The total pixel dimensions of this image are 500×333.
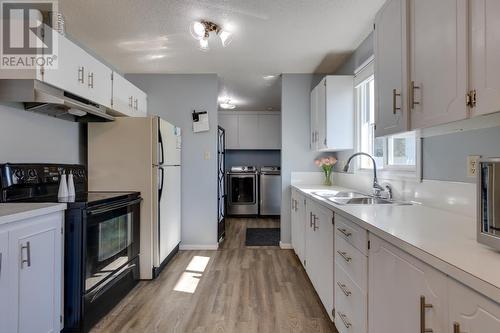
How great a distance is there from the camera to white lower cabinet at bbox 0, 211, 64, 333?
1.33 metres

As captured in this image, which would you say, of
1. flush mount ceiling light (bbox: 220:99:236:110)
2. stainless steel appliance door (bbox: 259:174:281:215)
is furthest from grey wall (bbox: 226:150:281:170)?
flush mount ceiling light (bbox: 220:99:236:110)

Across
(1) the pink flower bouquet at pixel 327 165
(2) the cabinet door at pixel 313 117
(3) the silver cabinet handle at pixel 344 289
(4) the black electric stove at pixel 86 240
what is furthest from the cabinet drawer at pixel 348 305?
(2) the cabinet door at pixel 313 117

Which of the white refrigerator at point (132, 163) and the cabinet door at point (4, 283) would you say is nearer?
the cabinet door at point (4, 283)

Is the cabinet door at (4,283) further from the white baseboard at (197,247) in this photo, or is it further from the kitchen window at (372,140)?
the white baseboard at (197,247)

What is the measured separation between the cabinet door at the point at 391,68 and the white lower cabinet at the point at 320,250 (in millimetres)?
684

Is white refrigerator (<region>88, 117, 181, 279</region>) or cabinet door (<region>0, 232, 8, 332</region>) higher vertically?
white refrigerator (<region>88, 117, 181, 279</region>)

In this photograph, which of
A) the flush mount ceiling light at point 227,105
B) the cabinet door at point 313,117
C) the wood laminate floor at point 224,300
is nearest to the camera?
the wood laminate floor at point 224,300

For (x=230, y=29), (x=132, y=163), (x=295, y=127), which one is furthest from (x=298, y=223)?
(x=230, y=29)

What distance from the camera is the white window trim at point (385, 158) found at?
1.87 meters

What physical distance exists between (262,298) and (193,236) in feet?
5.37

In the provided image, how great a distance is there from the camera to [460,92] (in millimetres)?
1092

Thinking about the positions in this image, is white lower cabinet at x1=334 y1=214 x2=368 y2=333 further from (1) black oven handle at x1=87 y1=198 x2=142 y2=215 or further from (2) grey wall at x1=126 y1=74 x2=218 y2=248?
(2) grey wall at x1=126 y1=74 x2=218 y2=248

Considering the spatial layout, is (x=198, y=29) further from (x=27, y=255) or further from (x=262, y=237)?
(x=262, y=237)

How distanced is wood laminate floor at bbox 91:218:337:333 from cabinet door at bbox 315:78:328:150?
1.40 meters
